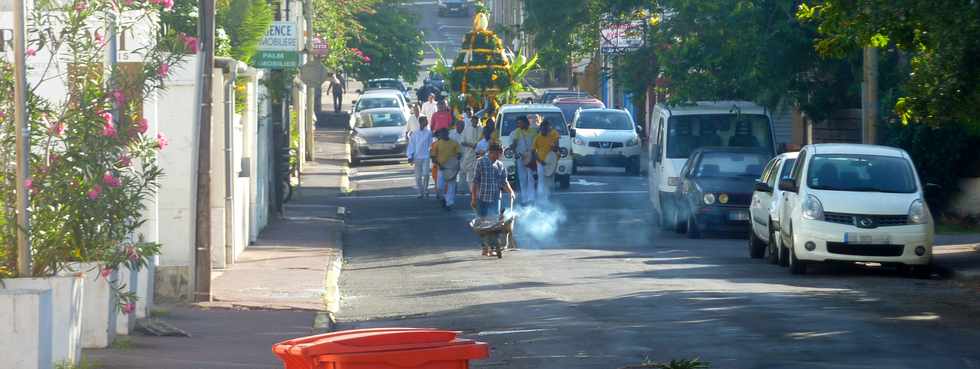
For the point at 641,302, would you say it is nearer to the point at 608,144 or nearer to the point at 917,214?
the point at 917,214

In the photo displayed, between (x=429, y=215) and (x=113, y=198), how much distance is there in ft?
55.5

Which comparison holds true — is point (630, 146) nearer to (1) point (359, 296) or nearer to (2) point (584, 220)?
(2) point (584, 220)

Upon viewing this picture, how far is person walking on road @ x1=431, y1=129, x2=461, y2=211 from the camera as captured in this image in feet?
90.0

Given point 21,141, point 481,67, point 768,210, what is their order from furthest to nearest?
point 481,67 < point 768,210 < point 21,141

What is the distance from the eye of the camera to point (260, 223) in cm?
2341

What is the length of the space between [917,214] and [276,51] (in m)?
10.4

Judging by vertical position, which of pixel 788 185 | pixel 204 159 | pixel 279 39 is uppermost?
pixel 279 39

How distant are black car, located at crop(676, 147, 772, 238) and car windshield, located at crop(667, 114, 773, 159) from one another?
4.04 ft

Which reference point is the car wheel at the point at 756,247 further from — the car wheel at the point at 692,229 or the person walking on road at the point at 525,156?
the person walking on road at the point at 525,156

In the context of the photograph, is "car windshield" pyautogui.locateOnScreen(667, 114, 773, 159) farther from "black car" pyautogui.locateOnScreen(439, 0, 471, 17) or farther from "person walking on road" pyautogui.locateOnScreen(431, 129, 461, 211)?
"black car" pyautogui.locateOnScreen(439, 0, 471, 17)

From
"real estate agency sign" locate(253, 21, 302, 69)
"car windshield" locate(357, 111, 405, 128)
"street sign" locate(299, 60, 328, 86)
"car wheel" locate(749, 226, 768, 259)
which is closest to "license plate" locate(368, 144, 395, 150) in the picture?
Result: "car windshield" locate(357, 111, 405, 128)

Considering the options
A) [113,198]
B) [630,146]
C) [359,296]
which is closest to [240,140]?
[359,296]

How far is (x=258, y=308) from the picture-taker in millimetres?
14539

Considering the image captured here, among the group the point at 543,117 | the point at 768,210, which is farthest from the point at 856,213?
the point at 543,117
